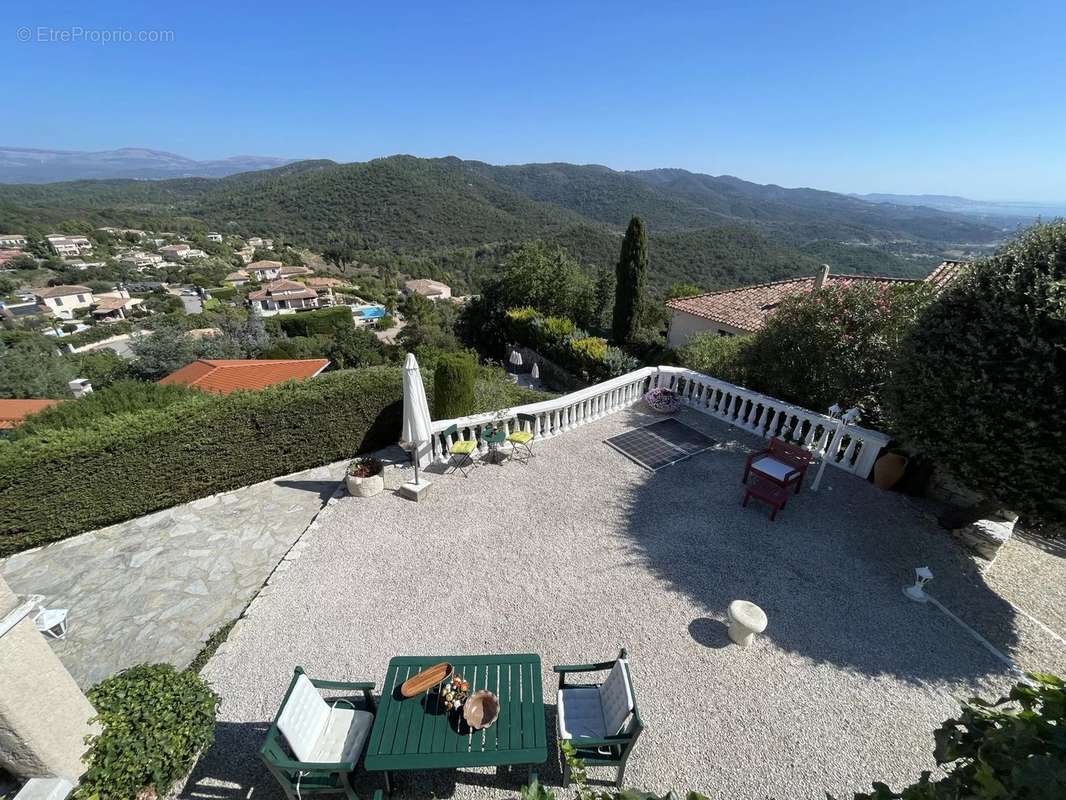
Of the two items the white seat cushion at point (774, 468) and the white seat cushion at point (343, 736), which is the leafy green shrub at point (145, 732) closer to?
the white seat cushion at point (343, 736)

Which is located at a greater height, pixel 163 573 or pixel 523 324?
pixel 163 573

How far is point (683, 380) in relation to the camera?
10.0m

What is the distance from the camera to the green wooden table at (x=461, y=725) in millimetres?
3396

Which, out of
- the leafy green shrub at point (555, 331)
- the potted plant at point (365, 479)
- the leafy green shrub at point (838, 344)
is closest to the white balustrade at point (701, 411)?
the leafy green shrub at point (838, 344)

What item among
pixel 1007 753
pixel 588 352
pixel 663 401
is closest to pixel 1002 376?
pixel 1007 753

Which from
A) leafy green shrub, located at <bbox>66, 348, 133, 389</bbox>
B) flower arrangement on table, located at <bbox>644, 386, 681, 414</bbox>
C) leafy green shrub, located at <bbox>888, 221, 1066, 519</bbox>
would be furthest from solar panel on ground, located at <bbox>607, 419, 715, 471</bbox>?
leafy green shrub, located at <bbox>66, 348, 133, 389</bbox>

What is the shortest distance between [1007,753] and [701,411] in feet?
27.0

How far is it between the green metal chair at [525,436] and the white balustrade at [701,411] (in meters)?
0.05

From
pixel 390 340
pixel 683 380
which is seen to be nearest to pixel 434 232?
pixel 390 340

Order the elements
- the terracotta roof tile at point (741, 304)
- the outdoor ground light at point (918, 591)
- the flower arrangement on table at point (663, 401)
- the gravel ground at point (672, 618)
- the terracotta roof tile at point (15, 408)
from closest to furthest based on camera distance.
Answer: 1. the gravel ground at point (672, 618)
2. the outdoor ground light at point (918, 591)
3. the flower arrangement on table at point (663, 401)
4. the terracotta roof tile at point (15, 408)
5. the terracotta roof tile at point (741, 304)

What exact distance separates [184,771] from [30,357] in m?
31.5

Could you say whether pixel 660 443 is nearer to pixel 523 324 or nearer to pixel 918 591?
pixel 918 591

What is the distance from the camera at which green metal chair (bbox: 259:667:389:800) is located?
336 cm

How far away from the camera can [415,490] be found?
7.27 m
